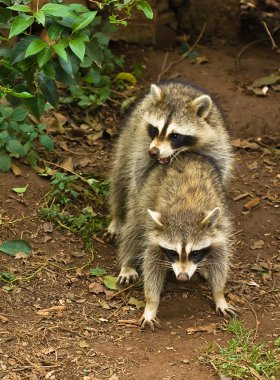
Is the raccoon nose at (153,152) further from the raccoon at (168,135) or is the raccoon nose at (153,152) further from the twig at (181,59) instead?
the twig at (181,59)

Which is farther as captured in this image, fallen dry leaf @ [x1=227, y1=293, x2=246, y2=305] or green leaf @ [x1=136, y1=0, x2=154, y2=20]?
fallen dry leaf @ [x1=227, y1=293, x2=246, y2=305]

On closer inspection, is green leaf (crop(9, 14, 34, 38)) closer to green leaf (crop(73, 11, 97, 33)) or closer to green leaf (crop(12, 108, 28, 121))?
green leaf (crop(73, 11, 97, 33))

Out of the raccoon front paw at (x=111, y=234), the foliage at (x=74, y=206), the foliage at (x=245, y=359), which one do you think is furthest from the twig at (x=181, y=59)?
the foliage at (x=245, y=359)

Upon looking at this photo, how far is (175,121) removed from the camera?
6.12 m

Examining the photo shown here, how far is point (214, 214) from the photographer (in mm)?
5445

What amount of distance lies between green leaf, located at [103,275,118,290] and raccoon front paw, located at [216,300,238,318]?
0.76 meters

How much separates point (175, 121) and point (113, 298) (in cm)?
137

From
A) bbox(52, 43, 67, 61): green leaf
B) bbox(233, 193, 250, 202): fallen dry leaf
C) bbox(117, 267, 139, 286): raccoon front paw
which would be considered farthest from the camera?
bbox(233, 193, 250, 202): fallen dry leaf

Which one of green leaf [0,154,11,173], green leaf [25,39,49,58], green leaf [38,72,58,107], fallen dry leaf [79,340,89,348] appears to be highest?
green leaf [25,39,49,58]

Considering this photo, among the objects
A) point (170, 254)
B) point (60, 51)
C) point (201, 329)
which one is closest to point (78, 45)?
point (60, 51)

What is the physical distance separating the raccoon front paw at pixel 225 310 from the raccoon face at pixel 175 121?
3.61 feet

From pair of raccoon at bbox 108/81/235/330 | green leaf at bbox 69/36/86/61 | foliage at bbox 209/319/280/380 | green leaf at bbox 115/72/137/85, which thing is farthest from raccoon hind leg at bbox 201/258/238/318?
green leaf at bbox 115/72/137/85

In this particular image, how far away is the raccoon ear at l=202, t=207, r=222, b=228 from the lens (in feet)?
17.8

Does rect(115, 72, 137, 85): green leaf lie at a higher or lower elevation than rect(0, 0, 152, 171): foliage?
lower
